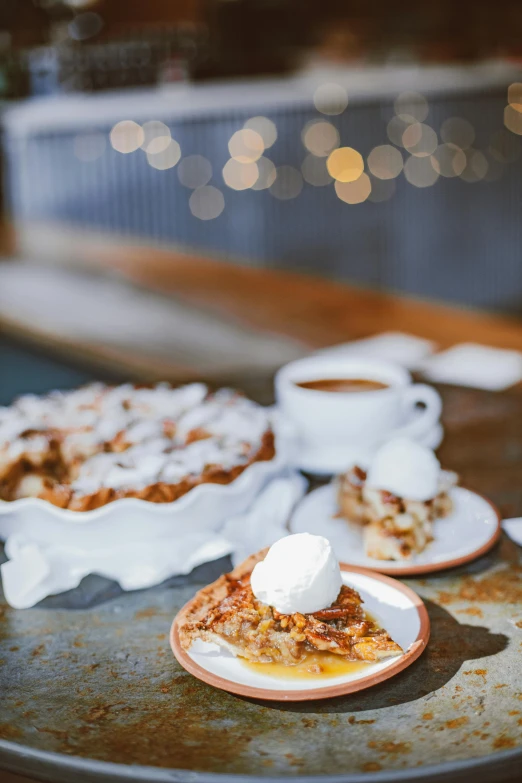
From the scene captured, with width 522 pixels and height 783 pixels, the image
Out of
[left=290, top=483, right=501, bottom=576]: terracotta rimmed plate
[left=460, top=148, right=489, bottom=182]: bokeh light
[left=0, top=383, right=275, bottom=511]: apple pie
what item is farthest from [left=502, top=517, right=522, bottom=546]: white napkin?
[left=460, top=148, right=489, bottom=182]: bokeh light

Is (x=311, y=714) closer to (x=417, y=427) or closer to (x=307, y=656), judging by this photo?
(x=307, y=656)

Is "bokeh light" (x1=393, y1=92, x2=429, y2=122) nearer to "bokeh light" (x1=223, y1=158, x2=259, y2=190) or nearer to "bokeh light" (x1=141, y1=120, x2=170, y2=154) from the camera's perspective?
"bokeh light" (x1=223, y1=158, x2=259, y2=190)

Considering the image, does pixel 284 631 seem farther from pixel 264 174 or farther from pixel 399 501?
pixel 264 174

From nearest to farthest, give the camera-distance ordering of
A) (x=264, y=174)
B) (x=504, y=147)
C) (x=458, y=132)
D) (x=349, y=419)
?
(x=349, y=419)
(x=264, y=174)
(x=458, y=132)
(x=504, y=147)

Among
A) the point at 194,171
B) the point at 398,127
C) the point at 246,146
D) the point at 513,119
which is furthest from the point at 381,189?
the point at 194,171

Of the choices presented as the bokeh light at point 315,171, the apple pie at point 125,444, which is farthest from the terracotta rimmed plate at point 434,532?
the bokeh light at point 315,171

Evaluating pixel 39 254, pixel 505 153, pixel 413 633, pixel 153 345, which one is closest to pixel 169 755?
pixel 413 633
